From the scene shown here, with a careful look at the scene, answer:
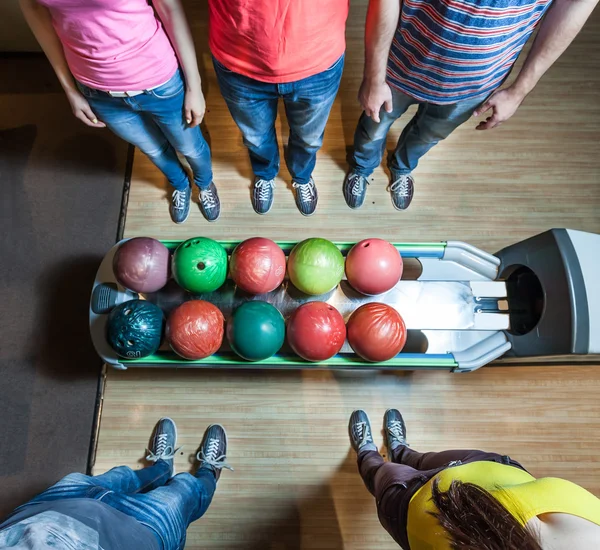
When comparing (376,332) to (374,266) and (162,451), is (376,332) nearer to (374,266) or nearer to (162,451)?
(374,266)

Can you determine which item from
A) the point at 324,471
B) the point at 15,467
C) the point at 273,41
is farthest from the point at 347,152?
the point at 15,467

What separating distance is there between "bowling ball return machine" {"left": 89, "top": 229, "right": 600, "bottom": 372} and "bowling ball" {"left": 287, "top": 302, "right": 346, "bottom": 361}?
0.37 feet

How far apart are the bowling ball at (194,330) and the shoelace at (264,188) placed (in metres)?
0.72

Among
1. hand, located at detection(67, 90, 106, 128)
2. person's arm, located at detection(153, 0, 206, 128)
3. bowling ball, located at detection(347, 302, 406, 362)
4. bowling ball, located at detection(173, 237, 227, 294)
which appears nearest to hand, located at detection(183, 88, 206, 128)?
person's arm, located at detection(153, 0, 206, 128)

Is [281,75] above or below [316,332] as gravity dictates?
above

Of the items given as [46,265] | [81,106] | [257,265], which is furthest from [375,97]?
[46,265]

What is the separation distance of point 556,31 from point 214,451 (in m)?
1.78

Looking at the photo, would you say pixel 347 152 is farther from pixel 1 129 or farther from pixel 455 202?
pixel 1 129

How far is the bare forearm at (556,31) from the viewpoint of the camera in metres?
1.01

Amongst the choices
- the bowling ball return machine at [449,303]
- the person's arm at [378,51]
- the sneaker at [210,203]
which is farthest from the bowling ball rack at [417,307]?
the person's arm at [378,51]

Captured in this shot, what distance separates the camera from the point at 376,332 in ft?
4.51

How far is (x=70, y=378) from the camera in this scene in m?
1.84

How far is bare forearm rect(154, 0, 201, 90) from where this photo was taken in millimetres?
1086

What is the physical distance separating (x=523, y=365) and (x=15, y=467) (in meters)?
2.20
